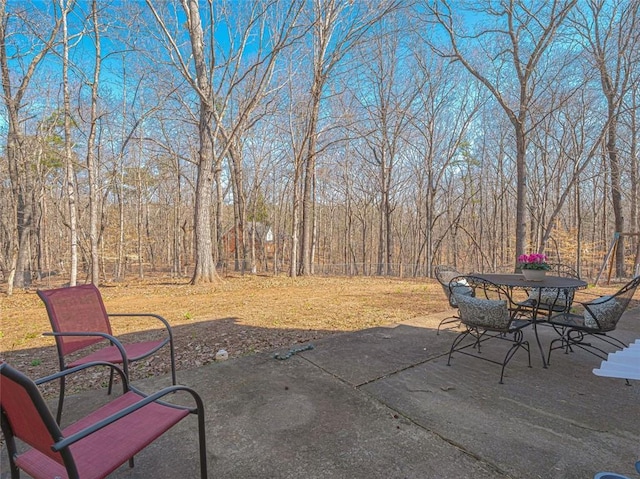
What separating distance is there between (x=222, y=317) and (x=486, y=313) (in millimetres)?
3722

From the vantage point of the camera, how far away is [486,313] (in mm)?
2814

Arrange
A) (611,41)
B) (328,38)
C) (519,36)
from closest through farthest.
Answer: (519,36), (611,41), (328,38)

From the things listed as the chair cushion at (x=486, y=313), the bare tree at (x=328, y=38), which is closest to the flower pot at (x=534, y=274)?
the chair cushion at (x=486, y=313)

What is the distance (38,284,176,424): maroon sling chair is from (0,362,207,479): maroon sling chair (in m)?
0.67

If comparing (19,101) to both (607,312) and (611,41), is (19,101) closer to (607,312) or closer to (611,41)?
(607,312)

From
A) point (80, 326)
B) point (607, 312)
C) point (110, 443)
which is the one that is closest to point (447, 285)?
point (607, 312)

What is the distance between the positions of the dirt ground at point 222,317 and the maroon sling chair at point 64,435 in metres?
1.57

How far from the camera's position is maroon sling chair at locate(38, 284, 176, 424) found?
6.77 feet

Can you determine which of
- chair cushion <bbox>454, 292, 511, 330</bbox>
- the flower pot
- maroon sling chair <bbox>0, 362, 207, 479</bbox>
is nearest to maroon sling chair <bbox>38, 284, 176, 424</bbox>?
maroon sling chair <bbox>0, 362, 207, 479</bbox>

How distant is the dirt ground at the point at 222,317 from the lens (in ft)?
10.9

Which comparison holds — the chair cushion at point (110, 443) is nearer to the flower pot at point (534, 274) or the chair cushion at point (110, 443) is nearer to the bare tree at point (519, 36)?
Result: the flower pot at point (534, 274)

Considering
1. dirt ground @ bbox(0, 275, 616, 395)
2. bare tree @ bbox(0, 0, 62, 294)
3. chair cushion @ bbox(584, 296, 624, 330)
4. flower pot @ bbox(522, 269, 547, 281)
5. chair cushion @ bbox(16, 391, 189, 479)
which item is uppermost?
bare tree @ bbox(0, 0, 62, 294)

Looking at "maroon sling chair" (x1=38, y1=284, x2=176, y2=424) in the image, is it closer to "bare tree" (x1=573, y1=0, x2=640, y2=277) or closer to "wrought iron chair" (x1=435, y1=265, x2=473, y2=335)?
"wrought iron chair" (x1=435, y1=265, x2=473, y2=335)

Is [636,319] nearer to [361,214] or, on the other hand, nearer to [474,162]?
[474,162]
